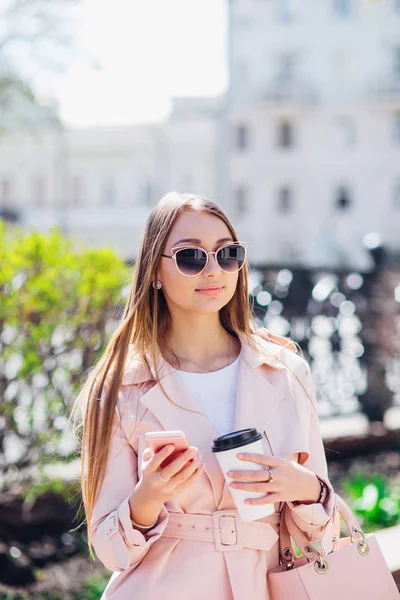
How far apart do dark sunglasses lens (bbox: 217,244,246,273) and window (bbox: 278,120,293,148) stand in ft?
137

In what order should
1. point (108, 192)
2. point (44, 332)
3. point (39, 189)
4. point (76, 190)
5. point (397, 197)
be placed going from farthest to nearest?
point (39, 189) < point (76, 190) < point (108, 192) < point (397, 197) < point (44, 332)

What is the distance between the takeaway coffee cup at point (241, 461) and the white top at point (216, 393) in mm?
211

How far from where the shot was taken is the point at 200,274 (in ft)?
6.65

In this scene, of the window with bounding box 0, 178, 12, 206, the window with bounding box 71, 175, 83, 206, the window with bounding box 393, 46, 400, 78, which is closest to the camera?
the window with bounding box 393, 46, 400, 78

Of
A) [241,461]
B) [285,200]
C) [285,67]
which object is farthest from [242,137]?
[241,461]

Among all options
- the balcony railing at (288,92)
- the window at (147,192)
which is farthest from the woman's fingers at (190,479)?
the window at (147,192)

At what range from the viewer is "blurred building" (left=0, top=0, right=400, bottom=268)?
4162cm

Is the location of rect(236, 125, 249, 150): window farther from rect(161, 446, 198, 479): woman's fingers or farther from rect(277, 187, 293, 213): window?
rect(161, 446, 198, 479): woman's fingers

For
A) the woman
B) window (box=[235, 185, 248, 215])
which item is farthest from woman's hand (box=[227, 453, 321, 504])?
window (box=[235, 185, 248, 215])

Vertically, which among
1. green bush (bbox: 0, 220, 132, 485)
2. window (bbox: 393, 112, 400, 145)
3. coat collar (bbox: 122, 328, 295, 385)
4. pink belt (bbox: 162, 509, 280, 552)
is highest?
coat collar (bbox: 122, 328, 295, 385)

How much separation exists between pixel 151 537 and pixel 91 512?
25 cm

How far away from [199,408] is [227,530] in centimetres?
28

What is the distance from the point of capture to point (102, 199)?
158 ft

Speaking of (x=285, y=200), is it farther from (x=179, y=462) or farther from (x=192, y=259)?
(x=179, y=462)
